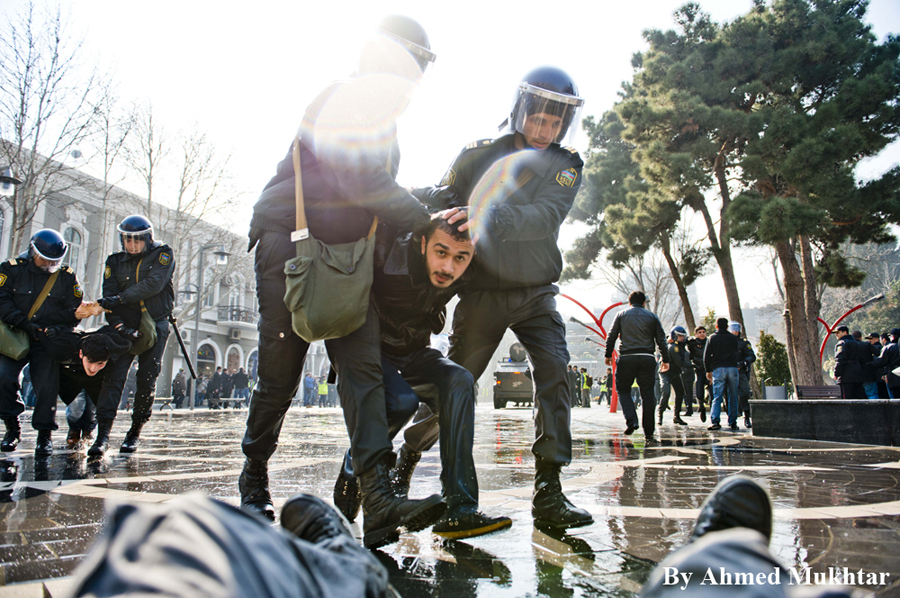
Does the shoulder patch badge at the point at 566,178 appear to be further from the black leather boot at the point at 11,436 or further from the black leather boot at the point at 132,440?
the black leather boot at the point at 11,436

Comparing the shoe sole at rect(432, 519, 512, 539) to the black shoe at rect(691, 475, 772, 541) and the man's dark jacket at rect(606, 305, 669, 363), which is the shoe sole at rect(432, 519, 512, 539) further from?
the man's dark jacket at rect(606, 305, 669, 363)

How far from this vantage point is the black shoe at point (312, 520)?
3.51 feet

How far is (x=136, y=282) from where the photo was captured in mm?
5230

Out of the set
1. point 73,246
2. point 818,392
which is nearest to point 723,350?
point 818,392

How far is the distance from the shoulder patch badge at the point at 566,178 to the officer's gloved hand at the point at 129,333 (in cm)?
404

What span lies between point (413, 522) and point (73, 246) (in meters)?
28.9

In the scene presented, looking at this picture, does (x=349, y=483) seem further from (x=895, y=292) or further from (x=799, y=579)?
(x=895, y=292)

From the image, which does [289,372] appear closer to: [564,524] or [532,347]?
[532,347]

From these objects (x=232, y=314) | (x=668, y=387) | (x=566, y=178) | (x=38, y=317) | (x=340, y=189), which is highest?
(x=232, y=314)

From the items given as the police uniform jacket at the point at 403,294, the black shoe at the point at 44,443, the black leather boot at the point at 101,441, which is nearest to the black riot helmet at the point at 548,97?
the police uniform jacket at the point at 403,294

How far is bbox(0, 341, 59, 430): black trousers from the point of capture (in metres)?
5.15

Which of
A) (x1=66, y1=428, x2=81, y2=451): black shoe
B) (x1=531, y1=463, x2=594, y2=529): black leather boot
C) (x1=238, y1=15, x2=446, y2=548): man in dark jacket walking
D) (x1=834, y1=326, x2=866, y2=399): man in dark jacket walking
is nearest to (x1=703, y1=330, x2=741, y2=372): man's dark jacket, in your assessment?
(x1=834, y1=326, x2=866, y2=399): man in dark jacket walking

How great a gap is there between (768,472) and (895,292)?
46103mm

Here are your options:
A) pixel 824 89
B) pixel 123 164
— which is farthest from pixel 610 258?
pixel 123 164
